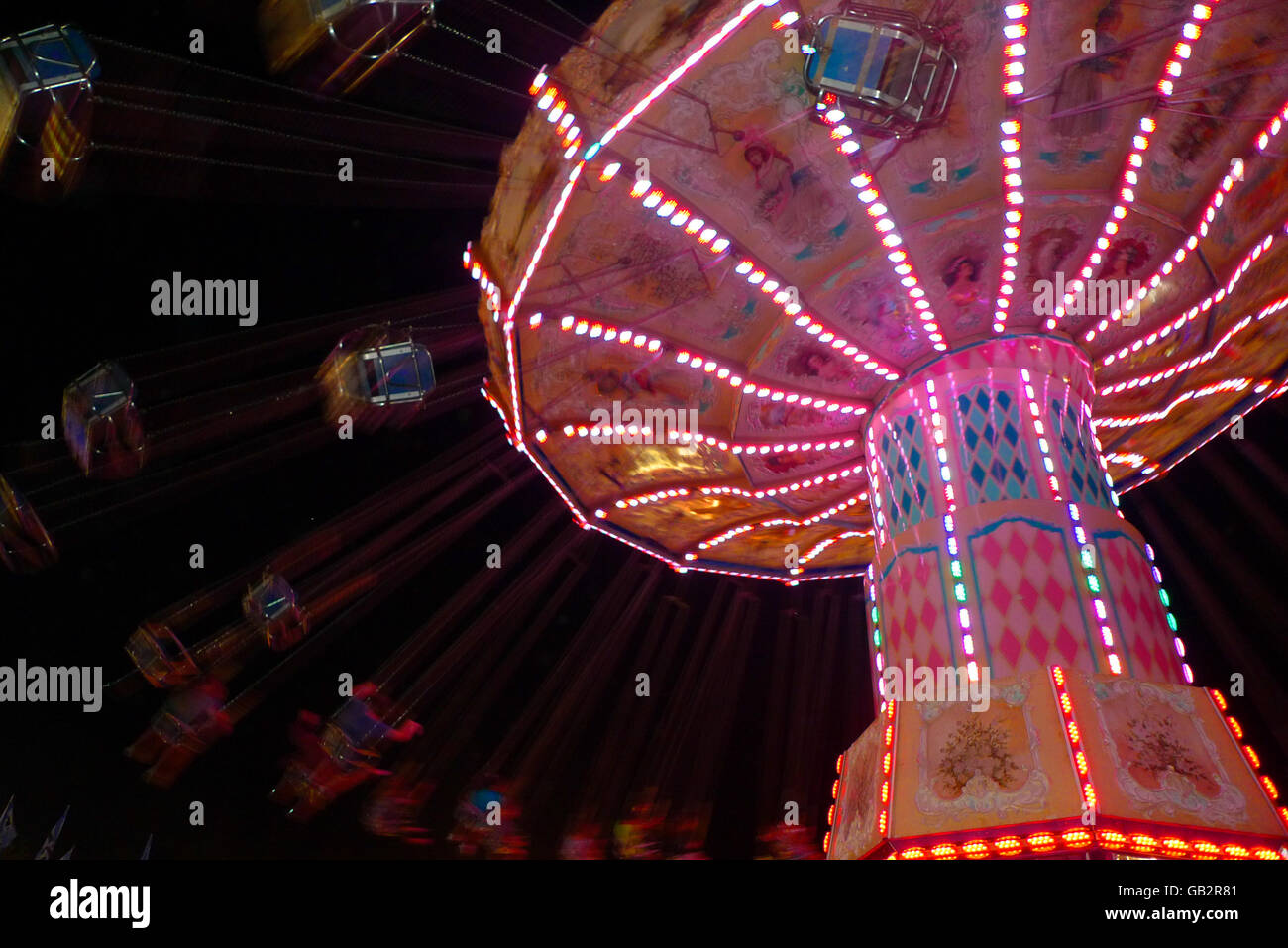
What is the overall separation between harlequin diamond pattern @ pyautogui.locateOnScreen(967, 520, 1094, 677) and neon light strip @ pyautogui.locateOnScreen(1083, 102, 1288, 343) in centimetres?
218

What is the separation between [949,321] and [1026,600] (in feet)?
8.01

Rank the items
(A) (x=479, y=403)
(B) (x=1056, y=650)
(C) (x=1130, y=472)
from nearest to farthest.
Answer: (B) (x=1056, y=650) < (C) (x=1130, y=472) < (A) (x=479, y=403)

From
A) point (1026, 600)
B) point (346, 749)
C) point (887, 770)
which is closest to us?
point (887, 770)

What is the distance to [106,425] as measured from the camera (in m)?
7.68

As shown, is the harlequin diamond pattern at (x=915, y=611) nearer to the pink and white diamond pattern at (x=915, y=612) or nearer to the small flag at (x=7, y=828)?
the pink and white diamond pattern at (x=915, y=612)

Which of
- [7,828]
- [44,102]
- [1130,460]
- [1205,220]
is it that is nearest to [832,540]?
[1130,460]

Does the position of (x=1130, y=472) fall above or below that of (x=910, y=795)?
above

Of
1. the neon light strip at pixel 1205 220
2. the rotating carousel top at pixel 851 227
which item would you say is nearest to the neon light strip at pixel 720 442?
the rotating carousel top at pixel 851 227

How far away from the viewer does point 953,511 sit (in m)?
8.13

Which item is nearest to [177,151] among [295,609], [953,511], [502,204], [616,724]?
[502,204]

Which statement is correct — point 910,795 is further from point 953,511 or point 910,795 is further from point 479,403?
point 479,403

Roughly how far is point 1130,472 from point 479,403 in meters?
7.50

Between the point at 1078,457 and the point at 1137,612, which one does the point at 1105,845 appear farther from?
the point at 1078,457
